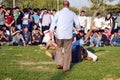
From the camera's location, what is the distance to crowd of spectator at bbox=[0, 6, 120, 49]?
19.3m

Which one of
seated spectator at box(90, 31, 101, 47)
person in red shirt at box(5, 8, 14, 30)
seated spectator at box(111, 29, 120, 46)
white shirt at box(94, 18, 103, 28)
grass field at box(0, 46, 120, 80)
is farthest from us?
white shirt at box(94, 18, 103, 28)

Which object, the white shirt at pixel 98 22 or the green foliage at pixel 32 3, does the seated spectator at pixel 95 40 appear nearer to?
the white shirt at pixel 98 22

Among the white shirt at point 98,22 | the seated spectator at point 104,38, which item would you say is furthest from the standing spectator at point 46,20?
the seated spectator at point 104,38

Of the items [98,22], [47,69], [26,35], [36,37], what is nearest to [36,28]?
[36,37]

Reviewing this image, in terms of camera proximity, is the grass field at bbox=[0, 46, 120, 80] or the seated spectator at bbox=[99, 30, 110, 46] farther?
the seated spectator at bbox=[99, 30, 110, 46]

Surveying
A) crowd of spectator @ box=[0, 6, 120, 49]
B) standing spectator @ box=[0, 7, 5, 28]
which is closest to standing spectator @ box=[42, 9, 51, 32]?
crowd of spectator @ box=[0, 6, 120, 49]

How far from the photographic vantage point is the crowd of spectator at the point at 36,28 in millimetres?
19344

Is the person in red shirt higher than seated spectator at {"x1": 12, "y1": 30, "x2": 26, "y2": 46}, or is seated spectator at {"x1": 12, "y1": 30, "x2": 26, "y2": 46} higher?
the person in red shirt

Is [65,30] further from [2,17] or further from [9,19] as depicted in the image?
[9,19]

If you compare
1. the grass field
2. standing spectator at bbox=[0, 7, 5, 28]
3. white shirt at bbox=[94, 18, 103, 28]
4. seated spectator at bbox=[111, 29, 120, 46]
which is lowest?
seated spectator at bbox=[111, 29, 120, 46]

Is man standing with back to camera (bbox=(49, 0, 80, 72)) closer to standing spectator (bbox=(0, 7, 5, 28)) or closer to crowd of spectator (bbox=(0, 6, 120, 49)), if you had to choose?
crowd of spectator (bbox=(0, 6, 120, 49))

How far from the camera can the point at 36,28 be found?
20.3 metres

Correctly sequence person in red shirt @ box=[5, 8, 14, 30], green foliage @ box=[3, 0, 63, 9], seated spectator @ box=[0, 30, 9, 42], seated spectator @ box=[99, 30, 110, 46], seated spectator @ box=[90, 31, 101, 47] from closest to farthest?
seated spectator @ box=[0, 30, 9, 42] < person in red shirt @ box=[5, 8, 14, 30] < seated spectator @ box=[90, 31, 101, 47] < seated spectator @ box=[99, 30, 110, 46] < green foliage @ box=[3, 0, 63, 9]

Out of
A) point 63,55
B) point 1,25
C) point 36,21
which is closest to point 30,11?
point 36,21
